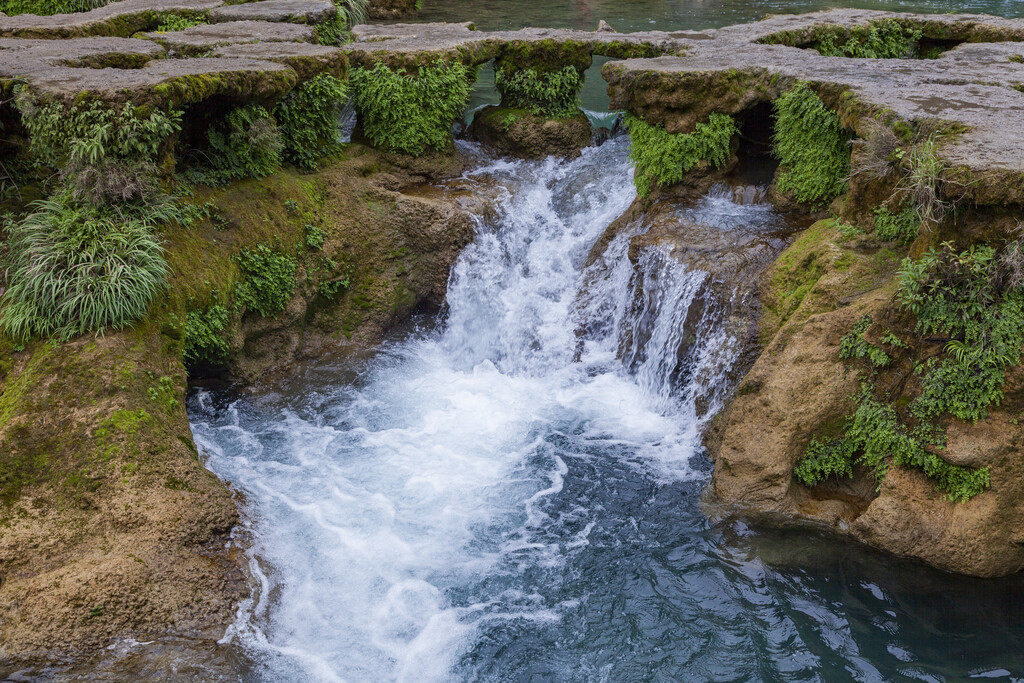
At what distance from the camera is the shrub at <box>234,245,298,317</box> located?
8.37 m

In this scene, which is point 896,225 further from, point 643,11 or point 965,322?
point 643,11

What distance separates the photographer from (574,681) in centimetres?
546

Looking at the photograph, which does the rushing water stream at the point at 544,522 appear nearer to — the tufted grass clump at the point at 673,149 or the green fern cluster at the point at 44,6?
the tufted grass clump at the point at 673,149

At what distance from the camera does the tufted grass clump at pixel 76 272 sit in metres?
6.62

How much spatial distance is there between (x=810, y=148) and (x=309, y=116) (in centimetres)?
592

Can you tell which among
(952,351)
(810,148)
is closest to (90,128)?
(810,148)

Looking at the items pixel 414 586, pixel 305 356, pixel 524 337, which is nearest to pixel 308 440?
pixel 305 356

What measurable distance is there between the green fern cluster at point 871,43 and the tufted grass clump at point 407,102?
5.38 meters

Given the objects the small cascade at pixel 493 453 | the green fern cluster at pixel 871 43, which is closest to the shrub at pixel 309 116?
the small cascade at pixel 493 453

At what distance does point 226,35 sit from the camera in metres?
10.2

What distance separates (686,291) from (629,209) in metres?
2.03

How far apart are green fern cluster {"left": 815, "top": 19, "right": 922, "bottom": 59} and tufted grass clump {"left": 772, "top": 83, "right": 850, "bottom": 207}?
3.29 m

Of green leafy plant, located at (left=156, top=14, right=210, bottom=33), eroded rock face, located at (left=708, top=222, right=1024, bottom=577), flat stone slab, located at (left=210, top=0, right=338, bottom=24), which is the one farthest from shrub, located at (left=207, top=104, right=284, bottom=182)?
eroded rock face, located at (left=708, top=222, right=1024, bottom=577)

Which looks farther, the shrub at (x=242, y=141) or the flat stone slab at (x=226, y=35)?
the flat stone slab at (x=226, y=35)
